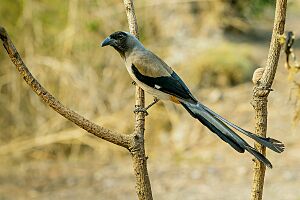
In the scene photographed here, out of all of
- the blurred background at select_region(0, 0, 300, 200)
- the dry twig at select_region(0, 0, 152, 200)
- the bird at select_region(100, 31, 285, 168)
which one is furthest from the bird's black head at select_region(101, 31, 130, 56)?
the blurred background at select_region(0, 0, 300, 200)

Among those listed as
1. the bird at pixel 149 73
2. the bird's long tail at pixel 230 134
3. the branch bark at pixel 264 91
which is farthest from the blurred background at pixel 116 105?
the branch bark at pixel 264 91

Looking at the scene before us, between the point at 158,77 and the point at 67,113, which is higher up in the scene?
the point at 158,77

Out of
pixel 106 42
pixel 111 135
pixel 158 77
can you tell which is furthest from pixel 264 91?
pixel 106 42

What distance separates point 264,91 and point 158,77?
26.0 inches

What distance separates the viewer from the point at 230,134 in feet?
5.14

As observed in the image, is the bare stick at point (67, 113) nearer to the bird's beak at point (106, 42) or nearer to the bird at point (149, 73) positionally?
the bird at point (149, 73)

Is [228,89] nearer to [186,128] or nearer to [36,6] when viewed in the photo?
[186,128]

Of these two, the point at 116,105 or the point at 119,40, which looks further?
the point at 116,105

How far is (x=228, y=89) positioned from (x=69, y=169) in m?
2.34

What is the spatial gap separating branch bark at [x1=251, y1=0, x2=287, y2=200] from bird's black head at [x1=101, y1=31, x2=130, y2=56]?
706mm

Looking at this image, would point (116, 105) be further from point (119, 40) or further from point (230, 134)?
point (230, 134)

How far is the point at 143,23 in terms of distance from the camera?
7.58 m

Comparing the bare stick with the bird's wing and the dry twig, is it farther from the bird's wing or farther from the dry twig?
the bird's wing

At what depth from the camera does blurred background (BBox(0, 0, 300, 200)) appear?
5.61 meters
